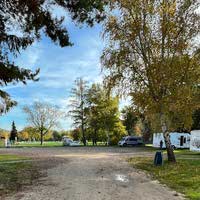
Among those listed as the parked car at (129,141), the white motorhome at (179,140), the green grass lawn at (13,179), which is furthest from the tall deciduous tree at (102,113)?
the green grass lawn at (13,179)

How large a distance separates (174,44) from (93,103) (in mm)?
48224

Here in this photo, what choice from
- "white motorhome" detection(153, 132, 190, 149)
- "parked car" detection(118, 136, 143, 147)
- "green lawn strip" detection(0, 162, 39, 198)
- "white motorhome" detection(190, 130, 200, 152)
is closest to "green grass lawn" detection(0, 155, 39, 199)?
"green lawn strip" detection(0, 162, 39, 198)

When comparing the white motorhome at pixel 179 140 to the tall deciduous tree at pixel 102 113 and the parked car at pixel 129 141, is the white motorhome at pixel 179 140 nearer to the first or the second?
the parked car at pixel 129 141

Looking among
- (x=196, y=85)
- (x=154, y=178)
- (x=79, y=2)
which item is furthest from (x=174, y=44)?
(x=79, y=2)

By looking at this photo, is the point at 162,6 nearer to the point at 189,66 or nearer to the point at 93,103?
the point at 189,66

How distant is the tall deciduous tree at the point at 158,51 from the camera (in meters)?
28.5

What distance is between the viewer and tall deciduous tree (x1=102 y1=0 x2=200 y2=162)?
28531 mm

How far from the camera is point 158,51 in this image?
2930 cm

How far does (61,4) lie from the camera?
16812 mm

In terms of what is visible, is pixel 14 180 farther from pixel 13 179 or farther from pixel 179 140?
pixel 179 140

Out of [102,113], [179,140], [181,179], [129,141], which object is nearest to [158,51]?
[181,179]

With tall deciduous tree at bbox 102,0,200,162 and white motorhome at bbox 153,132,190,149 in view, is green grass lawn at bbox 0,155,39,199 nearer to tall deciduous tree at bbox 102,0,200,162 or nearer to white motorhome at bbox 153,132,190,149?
tall deciduous tree at bbox 102,0,200,162

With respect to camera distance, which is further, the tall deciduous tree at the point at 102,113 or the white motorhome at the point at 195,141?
the tall deciduous tree at the point at 102,113

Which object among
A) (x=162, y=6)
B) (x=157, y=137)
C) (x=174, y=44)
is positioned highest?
(x=162, y=6)
